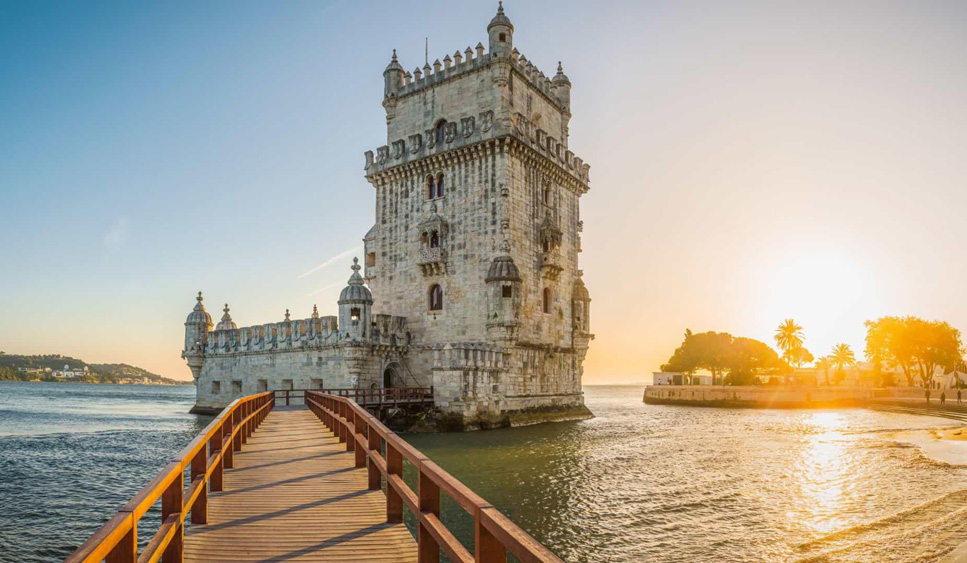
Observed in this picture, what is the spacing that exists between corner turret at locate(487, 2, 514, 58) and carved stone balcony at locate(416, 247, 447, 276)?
11764 millimetres

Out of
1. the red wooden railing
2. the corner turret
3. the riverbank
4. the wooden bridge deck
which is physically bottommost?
the riverbank

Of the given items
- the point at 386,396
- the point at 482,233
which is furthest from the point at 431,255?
the point at 386,396

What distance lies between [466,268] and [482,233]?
2.16 metres

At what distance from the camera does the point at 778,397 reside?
70.2m

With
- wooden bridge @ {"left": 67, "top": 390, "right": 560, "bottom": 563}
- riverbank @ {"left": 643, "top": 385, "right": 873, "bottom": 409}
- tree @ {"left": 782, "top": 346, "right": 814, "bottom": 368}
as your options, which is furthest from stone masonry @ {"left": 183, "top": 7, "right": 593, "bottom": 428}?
tree @ {"left": 782, "top": 346, "right": 814, "bottom": 368}

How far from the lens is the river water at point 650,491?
A: 548 inches

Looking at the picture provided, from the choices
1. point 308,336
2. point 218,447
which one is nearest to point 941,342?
point 308,336

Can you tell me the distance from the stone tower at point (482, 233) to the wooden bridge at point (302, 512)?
2162 cm

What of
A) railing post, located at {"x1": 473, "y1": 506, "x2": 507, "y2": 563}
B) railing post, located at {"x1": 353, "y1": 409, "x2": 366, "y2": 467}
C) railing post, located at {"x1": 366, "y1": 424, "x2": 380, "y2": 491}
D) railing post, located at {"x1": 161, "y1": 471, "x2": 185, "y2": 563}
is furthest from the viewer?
railing post, located at {"x1": 353, "y1": 409, "x2": 366, "y2": 467}

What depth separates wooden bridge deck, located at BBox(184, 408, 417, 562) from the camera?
6.46m

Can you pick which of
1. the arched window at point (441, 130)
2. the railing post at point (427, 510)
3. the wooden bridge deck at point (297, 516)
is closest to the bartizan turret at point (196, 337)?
the arched window at point (441, 130)

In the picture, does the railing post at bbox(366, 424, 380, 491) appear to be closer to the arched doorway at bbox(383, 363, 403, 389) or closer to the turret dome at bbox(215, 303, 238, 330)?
the arched doorway at bbox(383, 363, 403, 389)

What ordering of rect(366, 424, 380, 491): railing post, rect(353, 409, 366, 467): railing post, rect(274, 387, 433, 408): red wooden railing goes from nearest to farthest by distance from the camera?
rect(366, 424, 380, 491): railing post < rect(353, 409, 366, 467): railing post < rect(274, 387, 433, 408): red wooden railing

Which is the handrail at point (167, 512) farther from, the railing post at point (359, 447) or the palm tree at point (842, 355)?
the palm tree at point (842, 355)
